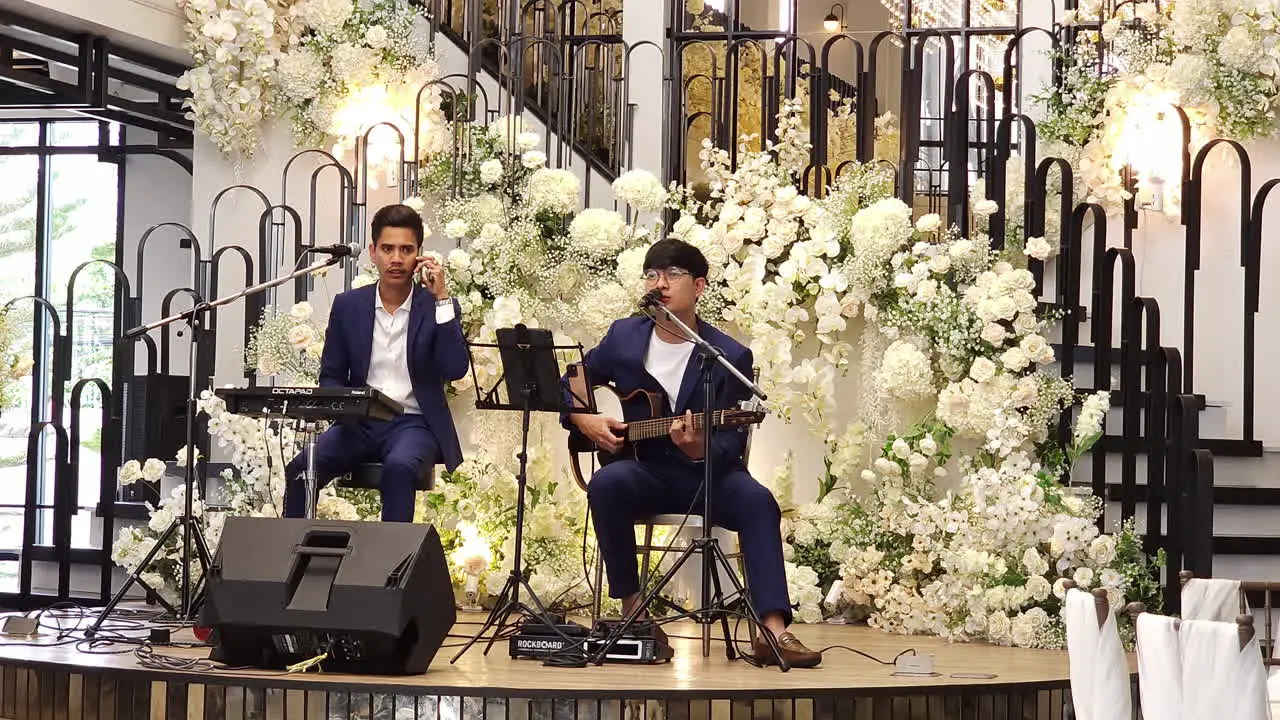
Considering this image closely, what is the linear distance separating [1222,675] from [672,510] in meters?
2.22

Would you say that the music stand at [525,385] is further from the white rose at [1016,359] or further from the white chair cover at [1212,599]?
the white rose at [1016,359]

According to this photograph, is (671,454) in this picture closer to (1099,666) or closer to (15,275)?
(1099,666)

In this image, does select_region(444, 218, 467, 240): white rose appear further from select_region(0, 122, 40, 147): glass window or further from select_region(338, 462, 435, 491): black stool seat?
select_region(0, 122, 40, 147): glass window

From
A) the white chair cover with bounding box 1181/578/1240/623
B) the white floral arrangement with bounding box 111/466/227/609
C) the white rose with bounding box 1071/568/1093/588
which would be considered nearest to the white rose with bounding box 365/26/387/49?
the white floral arrangement with bounding box 111/466/227/609

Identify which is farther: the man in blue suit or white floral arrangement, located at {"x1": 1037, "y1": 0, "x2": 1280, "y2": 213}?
white floral arrangement, located at {"x1": 1037, "y1": 0, "x2": 1280, "y2": 213}

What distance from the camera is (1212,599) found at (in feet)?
13.0

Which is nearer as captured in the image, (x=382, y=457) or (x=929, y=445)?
(x=382, y=457)

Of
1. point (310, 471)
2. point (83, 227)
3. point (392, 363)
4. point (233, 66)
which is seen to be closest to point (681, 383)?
point (392, 363)

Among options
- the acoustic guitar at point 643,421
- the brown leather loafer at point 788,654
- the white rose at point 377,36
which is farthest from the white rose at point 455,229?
the brown leather loafer at point 788,654

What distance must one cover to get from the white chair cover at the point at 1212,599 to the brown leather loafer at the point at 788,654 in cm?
103

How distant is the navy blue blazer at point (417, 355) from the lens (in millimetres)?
5137

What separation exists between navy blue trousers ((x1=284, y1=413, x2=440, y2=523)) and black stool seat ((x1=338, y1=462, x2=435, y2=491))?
0.02 metres

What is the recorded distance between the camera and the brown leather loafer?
14.6 ft

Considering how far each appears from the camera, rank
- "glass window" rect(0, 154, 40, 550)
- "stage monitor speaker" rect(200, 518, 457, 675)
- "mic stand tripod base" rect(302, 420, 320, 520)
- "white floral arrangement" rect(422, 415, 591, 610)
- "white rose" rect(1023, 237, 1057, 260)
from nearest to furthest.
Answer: "stage monitor speaker" rect(200, 518, 457, 675) → "mic stand tripod base" rect(302, 420, 320, 520) → "white rose" rect(1023, 237, 1057, 260) → "white floral arrangement" rect(422, 415, 591, 610) → "glass window" rect(0, 154, 40, 550)
